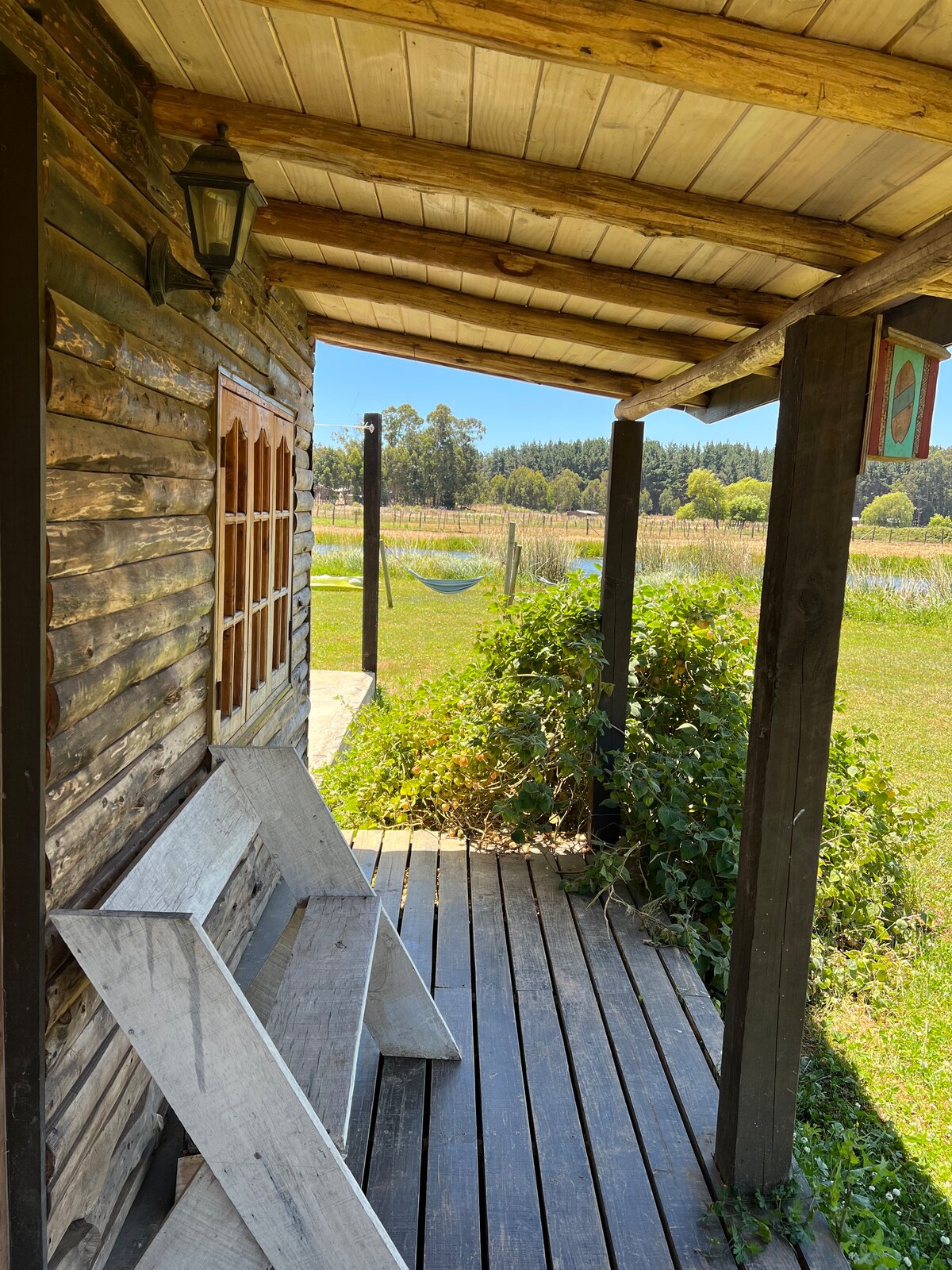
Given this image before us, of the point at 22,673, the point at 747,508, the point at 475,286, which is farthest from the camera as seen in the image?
the point at 747,508

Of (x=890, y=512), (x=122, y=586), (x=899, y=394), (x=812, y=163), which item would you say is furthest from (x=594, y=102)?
(x=890, y=512)

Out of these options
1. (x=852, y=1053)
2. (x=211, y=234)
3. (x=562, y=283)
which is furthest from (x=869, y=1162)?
(x=211, y=234)

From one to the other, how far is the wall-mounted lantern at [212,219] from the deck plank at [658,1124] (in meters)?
2.35

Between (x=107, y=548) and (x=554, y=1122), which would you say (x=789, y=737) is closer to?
(x=554, y=1122)

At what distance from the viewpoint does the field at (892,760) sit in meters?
3.00

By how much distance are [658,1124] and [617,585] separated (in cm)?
241

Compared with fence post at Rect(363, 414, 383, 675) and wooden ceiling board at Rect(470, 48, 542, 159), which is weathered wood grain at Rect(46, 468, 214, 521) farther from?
fence post at Rect(363, 414, 383, 675)

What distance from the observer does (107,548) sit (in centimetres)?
178

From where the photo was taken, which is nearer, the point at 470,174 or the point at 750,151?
the point at 750,151

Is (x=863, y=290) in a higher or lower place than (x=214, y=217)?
lower

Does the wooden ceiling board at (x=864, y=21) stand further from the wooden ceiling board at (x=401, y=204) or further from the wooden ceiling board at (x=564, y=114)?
the wooden ceiling board at (x=401, y=204)

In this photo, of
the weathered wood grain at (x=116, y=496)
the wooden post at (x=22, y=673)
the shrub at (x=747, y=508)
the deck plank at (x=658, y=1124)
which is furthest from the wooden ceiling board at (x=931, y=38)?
the shrub at (x=747, y=508)

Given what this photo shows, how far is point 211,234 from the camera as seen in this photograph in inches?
76.5

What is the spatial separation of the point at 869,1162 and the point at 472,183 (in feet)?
9.80
